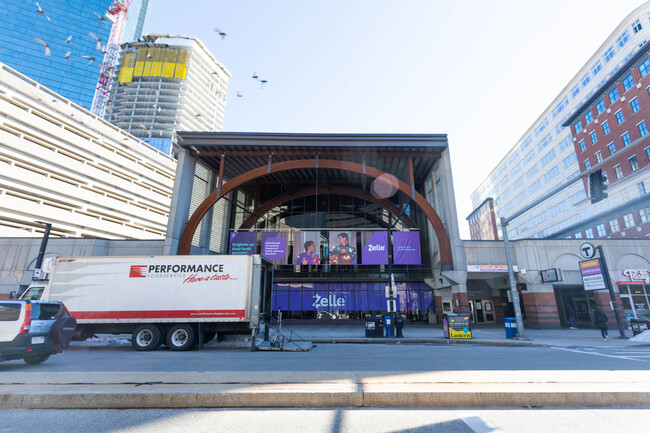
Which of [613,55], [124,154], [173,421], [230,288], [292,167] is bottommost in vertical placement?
[173,421]

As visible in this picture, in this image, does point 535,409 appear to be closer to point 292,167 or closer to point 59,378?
point 59,378

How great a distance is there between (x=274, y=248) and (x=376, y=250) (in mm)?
9236

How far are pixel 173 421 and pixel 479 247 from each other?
2576cm

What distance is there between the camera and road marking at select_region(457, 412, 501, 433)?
427cm

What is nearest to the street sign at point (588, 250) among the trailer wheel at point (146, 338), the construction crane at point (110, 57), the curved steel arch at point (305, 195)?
the curved steel arch at point (305, 195)

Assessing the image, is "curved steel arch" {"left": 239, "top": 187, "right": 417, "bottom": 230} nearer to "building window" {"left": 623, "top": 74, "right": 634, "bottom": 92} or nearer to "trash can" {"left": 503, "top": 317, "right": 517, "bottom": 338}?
"trash can" {"left": 503, "top": 317, "right": 517, "bottom": 338}

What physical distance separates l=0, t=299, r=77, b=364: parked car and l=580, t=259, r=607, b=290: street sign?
85.2 feet

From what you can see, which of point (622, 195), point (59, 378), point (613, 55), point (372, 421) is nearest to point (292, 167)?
point (59, 378)

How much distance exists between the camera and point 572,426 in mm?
4414

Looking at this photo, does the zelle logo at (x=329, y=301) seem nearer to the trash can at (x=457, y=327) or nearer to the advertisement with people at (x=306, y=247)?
the advertisement with people at (x=306, y=247)

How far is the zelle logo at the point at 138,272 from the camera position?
13.4 meters

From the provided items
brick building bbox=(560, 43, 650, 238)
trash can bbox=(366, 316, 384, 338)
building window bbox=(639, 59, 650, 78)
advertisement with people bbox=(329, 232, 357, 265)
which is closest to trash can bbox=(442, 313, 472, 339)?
trash can bbox=(366, 316, 384, 338)

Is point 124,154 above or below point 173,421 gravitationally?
above

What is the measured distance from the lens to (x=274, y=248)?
2759 centimetres
